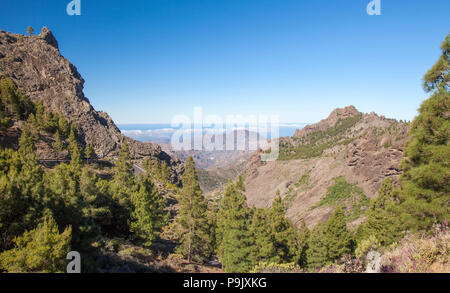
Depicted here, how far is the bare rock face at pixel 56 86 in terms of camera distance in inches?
3740

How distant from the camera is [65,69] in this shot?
109 meters

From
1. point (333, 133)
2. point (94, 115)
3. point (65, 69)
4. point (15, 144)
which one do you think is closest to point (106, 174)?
point (15, 144)

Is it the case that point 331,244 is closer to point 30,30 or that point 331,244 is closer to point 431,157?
point 431,157

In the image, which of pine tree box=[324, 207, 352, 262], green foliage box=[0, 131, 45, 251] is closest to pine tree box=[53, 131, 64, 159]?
green foliage box=[0, 131, 45, 251]

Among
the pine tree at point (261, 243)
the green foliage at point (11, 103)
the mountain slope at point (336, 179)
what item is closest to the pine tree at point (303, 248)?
the pine tree at point (261, 243)

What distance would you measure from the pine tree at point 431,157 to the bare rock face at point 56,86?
339 ft

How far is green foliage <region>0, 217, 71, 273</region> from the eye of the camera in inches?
380

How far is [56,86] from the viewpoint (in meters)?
102

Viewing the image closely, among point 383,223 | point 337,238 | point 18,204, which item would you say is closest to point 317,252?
point 337,238

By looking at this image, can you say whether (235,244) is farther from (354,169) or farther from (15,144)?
(15,144)

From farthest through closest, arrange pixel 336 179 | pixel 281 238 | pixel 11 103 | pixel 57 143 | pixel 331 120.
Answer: pixel 331 120
pixel 336 179
pixel 11 103
pixel 57 143
pixel 281 238

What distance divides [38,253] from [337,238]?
29981mm

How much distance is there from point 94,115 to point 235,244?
11262cm

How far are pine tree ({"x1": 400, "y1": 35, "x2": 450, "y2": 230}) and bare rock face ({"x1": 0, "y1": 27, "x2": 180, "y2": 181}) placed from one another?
4072 inches
